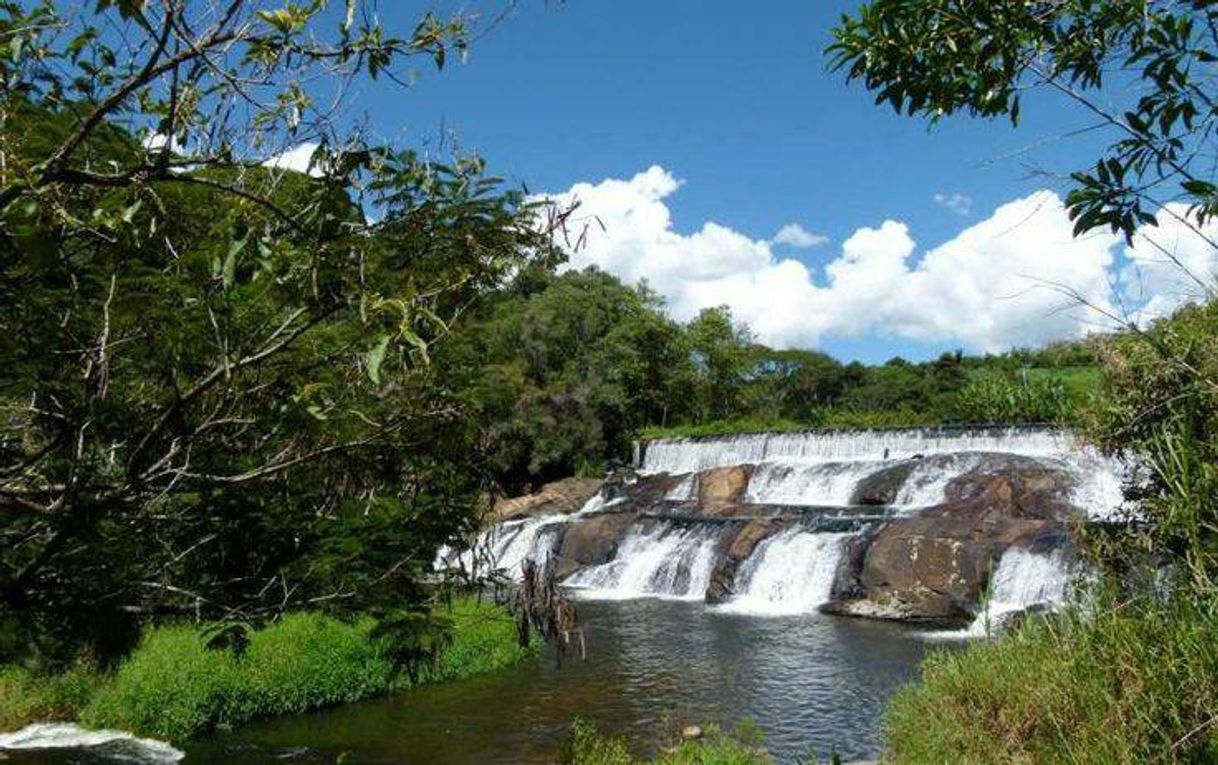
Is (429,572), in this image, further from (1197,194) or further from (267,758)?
(267,758)

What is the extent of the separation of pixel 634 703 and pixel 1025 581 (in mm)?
9178

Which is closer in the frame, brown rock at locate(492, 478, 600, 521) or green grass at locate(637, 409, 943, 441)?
brown rock at locate(492, 478, 600, 521)

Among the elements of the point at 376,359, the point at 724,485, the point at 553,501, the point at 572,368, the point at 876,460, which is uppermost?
the point at 572,368

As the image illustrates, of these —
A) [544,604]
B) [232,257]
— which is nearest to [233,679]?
[544,604]

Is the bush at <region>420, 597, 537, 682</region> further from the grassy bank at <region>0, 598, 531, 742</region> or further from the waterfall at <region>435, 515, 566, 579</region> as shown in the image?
the waterfall at <region>435, 515, 566, 579</region>

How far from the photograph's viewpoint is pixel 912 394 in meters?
48.3

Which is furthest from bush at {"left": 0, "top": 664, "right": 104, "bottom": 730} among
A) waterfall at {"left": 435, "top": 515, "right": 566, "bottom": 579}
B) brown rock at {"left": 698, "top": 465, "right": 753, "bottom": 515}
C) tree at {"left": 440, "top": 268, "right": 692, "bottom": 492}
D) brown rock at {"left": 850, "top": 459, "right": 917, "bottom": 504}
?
tree at {"left": 440, "top": 268, "right": 692, "bottom": 492}

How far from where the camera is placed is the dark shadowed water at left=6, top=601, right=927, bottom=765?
34.6 ft

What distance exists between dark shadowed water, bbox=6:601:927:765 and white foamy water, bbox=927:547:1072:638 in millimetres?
2272

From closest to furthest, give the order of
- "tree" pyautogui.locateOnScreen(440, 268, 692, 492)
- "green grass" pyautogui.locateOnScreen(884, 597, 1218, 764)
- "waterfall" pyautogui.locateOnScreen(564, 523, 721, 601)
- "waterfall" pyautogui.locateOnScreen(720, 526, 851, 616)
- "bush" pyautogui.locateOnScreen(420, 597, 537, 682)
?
"green grass" pyautogui.locateOnScreen(884, 597, 1218, 764)
"bush" pyautogui.locateOnScreen(420, 597, 537, 682)
"waterfall" pyautogui.locateOnScreen(720, 526, 851, 616)
"waterfall" pyautogui.locateOnScreen(564, 523, 721, 601)
"tree" pyautogui.locateOnScreen(440, 268, 692, 492)

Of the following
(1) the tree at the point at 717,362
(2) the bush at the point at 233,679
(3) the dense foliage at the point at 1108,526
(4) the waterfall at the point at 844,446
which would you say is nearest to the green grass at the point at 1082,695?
(3) the dense foliage at the point at 1108,526

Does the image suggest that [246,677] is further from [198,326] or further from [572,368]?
[572,368]

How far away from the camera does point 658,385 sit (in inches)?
1813

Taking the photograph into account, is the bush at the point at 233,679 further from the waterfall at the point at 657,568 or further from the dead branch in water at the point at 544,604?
the waterfall at the point at 657,568
